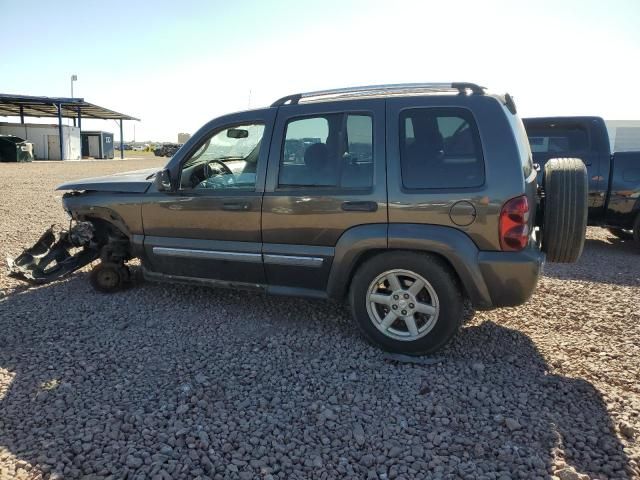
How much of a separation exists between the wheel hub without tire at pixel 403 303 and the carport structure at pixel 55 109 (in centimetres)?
3321

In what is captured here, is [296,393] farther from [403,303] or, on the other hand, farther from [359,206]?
[359,206]

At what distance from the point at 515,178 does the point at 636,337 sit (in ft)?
6.56

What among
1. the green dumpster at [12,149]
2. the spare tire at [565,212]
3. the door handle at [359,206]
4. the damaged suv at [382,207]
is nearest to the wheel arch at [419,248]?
the damaged suv at [382,207]

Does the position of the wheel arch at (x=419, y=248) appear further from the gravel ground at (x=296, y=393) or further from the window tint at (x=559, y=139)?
the window tint at (x=559, y=139)

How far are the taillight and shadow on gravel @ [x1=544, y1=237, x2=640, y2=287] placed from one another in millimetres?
2927

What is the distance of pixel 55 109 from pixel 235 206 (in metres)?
39.1

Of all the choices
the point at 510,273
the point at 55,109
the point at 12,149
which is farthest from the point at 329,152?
the point at 55,109

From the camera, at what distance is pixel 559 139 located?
289 inches

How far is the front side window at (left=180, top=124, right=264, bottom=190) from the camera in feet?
13.6

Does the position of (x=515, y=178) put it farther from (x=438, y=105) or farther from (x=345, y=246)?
(x=345, y=246)

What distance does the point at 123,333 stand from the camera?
4086 millimetres

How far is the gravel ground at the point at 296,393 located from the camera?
2.51 metres

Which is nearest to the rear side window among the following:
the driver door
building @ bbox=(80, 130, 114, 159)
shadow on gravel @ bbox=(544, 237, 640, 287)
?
the driver door

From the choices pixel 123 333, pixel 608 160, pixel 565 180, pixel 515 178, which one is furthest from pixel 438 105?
pixel 608 160
